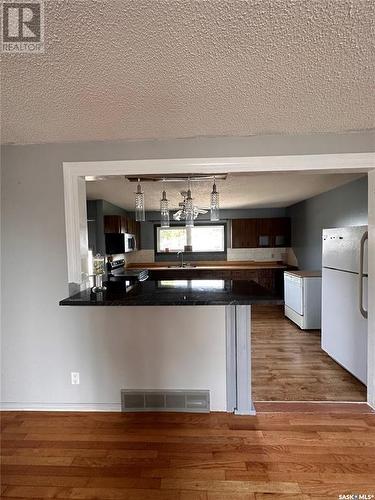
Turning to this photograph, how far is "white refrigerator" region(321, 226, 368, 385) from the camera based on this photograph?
2320mm

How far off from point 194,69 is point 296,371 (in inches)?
116

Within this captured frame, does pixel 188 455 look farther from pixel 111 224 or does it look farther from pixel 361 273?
pixel 111 224

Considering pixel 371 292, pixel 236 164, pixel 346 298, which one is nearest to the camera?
pixel 236 164

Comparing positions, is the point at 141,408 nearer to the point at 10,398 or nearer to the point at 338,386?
the point at 10,398

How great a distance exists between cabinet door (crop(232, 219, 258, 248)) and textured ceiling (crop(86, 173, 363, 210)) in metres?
1.31

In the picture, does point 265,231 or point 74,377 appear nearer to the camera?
point 74,377

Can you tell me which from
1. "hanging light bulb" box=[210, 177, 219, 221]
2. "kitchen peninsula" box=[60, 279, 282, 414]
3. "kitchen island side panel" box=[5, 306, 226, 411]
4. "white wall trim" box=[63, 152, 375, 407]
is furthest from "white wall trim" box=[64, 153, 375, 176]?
"kitchen island side panel" box=[5, 306, 226, 411]

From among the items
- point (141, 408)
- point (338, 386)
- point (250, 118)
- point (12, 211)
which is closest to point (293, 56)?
point (250, 118)

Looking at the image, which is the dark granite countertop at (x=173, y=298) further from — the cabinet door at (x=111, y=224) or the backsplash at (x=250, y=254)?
the backsplash at (x=250, y=254)

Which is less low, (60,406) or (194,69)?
(194,69)

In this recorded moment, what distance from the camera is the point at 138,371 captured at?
201cm

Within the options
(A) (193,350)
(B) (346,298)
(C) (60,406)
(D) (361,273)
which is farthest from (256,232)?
(C) (60,406)

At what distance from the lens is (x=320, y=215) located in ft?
14.1

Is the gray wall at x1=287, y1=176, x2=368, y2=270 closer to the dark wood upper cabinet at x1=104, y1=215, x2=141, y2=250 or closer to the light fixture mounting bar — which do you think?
the light fixture mounting bar
